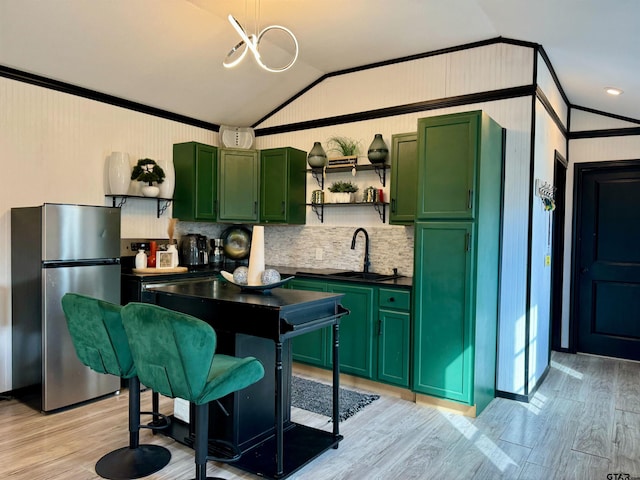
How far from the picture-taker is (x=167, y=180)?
4477 mm

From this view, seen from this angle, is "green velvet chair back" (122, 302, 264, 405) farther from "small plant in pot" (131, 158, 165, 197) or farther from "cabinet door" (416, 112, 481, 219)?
"small plant in pot" (131, 158, 165, 197)

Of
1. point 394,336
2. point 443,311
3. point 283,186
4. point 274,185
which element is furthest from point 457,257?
point 274,185

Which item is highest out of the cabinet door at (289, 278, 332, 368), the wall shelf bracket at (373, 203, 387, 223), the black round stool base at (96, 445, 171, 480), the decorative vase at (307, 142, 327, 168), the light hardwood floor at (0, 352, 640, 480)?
the decorative vase at (307, 142, 327, 168)

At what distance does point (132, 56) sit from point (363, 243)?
2713 millimetres

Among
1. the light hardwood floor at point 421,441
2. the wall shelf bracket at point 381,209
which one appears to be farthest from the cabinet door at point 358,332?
the wall shelf bracket at point 381,209

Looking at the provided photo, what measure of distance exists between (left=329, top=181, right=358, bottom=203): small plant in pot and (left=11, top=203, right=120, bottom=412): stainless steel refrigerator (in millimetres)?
2148

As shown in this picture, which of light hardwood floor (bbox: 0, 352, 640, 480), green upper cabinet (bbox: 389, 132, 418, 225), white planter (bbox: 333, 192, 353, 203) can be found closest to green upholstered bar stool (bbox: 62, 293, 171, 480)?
light hardwood floor (bbox: 0, 352, 640, 480)

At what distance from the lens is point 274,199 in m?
4.89

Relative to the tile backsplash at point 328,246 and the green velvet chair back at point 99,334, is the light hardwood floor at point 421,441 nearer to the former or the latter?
the green velvet chair back at point 99,334

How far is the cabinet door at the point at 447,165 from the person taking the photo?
3322 millimetres

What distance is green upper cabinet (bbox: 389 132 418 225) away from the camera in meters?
4.01

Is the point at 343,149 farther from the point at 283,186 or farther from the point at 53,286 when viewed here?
the point at 53,286

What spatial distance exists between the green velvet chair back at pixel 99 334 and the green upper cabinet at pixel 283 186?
8.52 ft

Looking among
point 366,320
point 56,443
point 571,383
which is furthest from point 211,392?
point 571,383
